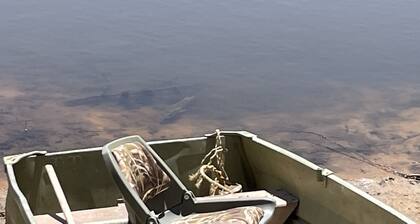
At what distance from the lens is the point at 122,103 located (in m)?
10.7

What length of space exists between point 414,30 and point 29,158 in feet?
36.7

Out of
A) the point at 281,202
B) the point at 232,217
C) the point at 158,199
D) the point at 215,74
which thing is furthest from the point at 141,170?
the point at 215,74

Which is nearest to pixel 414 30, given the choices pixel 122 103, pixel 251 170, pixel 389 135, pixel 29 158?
pixel 389 135

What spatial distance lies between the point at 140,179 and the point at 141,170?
0.07 meters

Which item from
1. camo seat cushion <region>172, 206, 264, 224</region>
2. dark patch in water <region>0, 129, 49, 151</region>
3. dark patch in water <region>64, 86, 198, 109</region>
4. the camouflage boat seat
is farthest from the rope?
dark patch in water <region>64, 86, 198, 109</region>

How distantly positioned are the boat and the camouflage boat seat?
0.84 feet

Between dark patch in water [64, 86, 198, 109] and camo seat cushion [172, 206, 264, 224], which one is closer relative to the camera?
camo seat cushion [172, 206, 264, 224]

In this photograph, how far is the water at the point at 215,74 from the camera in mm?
9781

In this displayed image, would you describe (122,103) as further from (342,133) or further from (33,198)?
(33,198)

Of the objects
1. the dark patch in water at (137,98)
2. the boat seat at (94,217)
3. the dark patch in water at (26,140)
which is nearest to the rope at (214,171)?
the boat seat at (94,217)

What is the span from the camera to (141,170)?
475cm

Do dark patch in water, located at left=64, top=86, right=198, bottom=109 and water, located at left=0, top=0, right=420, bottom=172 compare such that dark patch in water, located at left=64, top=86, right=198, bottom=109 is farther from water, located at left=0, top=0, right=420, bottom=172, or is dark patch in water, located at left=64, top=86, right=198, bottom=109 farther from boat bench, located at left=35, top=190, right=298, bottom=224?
boat bench, located at left=35, top=190, right=298, bottom=224

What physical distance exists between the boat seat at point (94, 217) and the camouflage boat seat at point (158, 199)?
406 mm

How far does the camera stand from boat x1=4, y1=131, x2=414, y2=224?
5.04 meters
